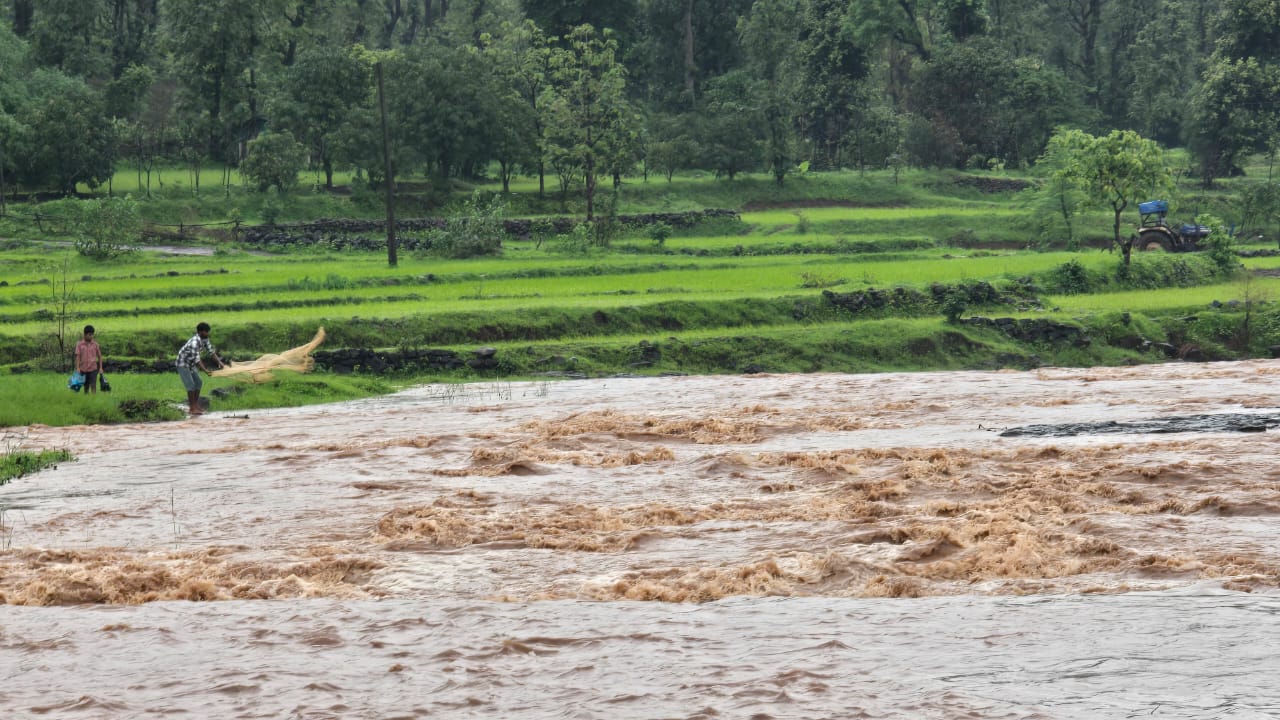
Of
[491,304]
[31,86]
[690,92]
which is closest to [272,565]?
[491,304]

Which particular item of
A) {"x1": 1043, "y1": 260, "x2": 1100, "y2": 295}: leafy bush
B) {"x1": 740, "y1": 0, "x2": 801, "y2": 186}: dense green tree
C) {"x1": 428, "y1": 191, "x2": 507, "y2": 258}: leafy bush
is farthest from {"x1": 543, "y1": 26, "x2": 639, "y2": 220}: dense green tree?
{"x1": 1043, "y1": 260, "x2": 1100, "y2": 295}: leafy bush

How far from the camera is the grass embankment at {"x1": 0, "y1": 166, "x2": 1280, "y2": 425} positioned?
26.8 meters

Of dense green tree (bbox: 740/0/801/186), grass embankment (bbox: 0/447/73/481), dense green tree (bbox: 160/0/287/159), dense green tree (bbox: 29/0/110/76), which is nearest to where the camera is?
grass embankment (bbox: 0/447/73/481)

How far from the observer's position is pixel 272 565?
40.0 feet

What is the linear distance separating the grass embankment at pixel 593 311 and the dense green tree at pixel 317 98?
11.8 m

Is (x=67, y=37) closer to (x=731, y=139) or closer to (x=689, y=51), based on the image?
(x=689, y=51)

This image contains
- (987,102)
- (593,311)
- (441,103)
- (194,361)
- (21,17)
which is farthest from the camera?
(21,17)

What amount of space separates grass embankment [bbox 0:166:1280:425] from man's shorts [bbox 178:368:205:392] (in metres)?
0.77

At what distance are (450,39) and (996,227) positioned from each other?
33.5 m

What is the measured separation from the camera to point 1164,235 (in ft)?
150

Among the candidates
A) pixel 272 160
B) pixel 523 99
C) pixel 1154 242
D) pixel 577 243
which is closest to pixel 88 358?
pixel 577 243

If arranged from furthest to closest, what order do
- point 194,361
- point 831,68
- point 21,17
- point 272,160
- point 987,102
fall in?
point 21,17 → point 987,102 → point 831,68 → point 272,160 → point 194,361

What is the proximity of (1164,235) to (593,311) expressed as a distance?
24.4 metres

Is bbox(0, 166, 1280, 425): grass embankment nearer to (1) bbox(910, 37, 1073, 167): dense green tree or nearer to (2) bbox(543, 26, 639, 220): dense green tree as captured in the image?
(2) bbox(543, 26, 639, 220): dense green tree
